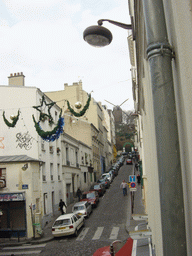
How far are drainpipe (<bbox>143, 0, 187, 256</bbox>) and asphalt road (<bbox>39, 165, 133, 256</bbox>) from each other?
13091 mm

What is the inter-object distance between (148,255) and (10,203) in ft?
59.6

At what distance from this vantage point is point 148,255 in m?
5.42

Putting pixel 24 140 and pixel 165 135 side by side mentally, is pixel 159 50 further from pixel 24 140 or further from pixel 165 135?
pixel 24 140

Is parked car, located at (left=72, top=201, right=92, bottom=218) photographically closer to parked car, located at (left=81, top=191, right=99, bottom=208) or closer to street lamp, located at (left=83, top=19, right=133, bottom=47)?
parked car, located at (left=81, top=191, right=99, bottom=208)

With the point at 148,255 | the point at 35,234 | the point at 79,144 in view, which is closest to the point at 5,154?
the point at 35,234

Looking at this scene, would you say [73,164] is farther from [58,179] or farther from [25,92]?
[25,92]

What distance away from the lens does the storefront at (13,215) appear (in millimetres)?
20562

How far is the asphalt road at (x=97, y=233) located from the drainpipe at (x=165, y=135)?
13.1 metres

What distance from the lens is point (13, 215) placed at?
2133 centimetres

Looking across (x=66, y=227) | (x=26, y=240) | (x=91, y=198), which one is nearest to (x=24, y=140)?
(x=26, y=240)

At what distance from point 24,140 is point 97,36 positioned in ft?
66.2

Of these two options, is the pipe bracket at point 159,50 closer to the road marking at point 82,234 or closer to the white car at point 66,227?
the road marking at point 82,234

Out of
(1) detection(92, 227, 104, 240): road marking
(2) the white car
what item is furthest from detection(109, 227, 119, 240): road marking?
(2) the white car

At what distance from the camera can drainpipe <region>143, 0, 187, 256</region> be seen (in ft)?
6.18
